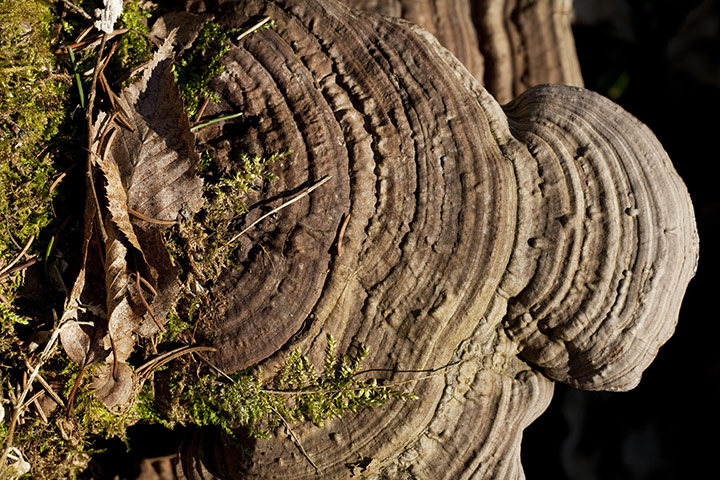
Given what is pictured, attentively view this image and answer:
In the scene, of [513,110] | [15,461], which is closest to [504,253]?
[513,110]

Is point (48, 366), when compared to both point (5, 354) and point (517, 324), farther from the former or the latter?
point (517, 324)

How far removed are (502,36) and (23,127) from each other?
123 inches

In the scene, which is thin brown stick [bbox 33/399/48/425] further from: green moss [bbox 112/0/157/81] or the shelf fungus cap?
the shelf fungus cap

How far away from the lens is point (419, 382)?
7.72 ft

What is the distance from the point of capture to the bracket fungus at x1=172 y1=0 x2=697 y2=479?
2289 mm

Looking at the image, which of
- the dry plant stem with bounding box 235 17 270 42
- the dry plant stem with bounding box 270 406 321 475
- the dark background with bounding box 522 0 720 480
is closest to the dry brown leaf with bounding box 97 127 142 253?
the dry plant stem with bounding box 235 17 270 42

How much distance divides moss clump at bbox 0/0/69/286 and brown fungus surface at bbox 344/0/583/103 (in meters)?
2.23

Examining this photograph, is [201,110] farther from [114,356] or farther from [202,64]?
[114,356]

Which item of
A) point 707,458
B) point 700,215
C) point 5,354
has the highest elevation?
point 5,354

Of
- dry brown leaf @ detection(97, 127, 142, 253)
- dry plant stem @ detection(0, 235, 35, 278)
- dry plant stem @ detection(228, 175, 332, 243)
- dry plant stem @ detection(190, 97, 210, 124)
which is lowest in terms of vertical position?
dry plant stem @ detection(228, 175, 332, 243)

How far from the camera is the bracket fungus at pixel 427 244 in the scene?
2289 mm

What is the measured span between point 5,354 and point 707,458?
5374 millimetres

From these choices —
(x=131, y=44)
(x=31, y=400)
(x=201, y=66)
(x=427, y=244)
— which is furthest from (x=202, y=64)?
(x=31, y=400)

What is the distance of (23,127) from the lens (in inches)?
85.7
